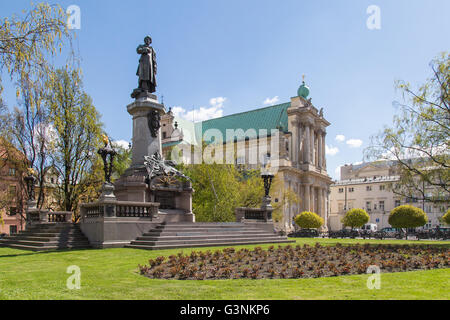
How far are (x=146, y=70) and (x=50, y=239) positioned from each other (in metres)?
11.8

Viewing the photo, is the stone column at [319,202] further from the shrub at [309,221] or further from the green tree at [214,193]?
the green tree at [214,193]

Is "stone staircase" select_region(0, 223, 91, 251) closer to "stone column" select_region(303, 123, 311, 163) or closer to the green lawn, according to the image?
the green lawn

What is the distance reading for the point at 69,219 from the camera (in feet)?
85.8

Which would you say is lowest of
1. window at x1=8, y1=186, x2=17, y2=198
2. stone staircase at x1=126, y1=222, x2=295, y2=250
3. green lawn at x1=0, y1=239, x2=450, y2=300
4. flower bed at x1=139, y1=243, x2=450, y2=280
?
stone staircase at x1=126, y1=222, x2=295, y2=250

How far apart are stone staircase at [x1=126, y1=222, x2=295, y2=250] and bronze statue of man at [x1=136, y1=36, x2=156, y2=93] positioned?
971 centimetres

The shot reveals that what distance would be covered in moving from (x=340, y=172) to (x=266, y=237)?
3660 inches

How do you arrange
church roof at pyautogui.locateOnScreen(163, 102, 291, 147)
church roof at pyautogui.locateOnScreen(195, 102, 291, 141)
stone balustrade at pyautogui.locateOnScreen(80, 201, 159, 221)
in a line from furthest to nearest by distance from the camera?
1. church roof at pyautogui.locateOnScreen(163, 102, 291, 147)
2. church roof at pyautogui.locateOnScreen(195, 102, 291, 141)
3. stone balustrade at pyautogui.locateOnScreen(80, 201, 159, 221)

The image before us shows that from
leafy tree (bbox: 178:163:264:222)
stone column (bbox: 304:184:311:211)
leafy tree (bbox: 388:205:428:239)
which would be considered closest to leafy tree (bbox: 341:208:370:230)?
leafy tree (bbox: 388:205:428:239)

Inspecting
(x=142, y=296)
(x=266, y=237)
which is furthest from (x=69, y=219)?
(x=142, y=296)

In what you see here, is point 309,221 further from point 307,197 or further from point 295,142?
point 295,142

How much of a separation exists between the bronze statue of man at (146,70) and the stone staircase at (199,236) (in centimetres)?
971

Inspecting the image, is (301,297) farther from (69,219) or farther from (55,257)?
(69,219)

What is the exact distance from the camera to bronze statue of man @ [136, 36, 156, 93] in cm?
2508

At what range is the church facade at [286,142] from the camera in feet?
232
